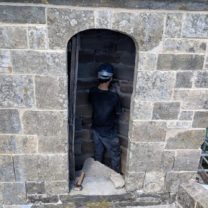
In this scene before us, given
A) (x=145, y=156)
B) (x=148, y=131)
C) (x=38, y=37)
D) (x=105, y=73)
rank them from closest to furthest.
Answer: (x=38, y=37)
(x=148, y=131)
(x=145, y=156)
(x=105, y=73)

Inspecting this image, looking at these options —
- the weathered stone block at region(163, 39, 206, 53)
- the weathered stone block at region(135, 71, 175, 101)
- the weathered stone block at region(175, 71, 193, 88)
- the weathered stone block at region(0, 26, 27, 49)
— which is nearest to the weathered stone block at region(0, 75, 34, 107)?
the weathered stone block at region(0, 26, 27, 49)

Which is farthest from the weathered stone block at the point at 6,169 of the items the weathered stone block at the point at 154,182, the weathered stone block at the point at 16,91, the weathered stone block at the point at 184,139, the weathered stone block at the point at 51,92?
the weathered stone block at the point at 184,139

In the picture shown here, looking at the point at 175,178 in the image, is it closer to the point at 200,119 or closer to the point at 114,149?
the point at 200,119

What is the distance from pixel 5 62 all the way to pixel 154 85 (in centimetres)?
161

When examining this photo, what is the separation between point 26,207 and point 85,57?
7.15 ft


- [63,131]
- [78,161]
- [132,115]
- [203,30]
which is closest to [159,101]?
[132,115]

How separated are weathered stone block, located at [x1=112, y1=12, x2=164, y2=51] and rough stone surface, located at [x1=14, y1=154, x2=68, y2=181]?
1.63 m

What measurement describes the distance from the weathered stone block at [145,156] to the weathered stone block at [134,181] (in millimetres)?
75

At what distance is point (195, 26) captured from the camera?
9.80ft

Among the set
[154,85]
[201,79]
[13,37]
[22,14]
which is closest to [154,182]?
[154,85]

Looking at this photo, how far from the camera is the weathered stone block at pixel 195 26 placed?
2.95m

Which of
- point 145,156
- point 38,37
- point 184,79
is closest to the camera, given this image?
point 38,37

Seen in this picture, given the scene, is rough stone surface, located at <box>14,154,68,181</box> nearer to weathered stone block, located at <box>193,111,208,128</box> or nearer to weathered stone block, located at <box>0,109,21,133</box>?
weathered stone block, located at <box>0,109,21,133</box>

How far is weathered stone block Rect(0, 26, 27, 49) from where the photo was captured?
285 cm
